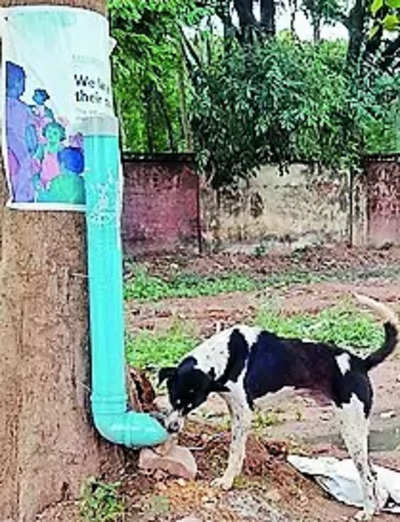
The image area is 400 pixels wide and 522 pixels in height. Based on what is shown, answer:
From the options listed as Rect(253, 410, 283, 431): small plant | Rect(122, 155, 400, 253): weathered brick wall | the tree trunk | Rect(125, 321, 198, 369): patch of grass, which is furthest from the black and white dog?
Rect(122, 155, 400, 253): weathered brick wall

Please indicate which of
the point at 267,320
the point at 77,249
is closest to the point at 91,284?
the point at 77,249

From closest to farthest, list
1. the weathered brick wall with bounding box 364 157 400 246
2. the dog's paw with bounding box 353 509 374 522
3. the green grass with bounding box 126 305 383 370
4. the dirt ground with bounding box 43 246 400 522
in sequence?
the dirt ground with bounding box 43 246 400 522, the dog's paw with bounding box 353 509 374 522, the green grass with bounding box 126 305 383 370, the weathered brick wall with bounding box 364 157 400 246

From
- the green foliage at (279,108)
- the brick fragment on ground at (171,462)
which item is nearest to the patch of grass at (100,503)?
the brick fragment on ground at (171,462)

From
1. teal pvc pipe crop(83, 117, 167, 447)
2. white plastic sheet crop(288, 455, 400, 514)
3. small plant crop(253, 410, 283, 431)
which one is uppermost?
teal pvc pipe crop(83, 117, 167, 447)

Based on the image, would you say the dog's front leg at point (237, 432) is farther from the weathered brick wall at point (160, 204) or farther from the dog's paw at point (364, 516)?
the weathered brick wall at point (160, 204)

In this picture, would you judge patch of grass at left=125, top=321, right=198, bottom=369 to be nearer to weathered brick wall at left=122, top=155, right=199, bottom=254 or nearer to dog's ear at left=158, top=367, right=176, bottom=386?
dog's ear at left=158, top=367, right=176, bottom=386

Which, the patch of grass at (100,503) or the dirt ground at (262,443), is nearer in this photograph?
the patch of grass at (100,503)

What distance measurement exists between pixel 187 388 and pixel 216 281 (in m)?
9.76

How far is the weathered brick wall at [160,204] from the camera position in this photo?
14.6 meters

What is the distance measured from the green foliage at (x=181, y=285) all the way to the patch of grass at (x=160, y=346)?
2.46 m

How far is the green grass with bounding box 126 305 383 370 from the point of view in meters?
7.33

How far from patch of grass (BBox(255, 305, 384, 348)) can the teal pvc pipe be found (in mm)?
5034

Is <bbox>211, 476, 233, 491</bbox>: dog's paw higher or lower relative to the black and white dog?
lower

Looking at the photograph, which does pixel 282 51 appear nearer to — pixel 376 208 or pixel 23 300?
pixel 376 208
